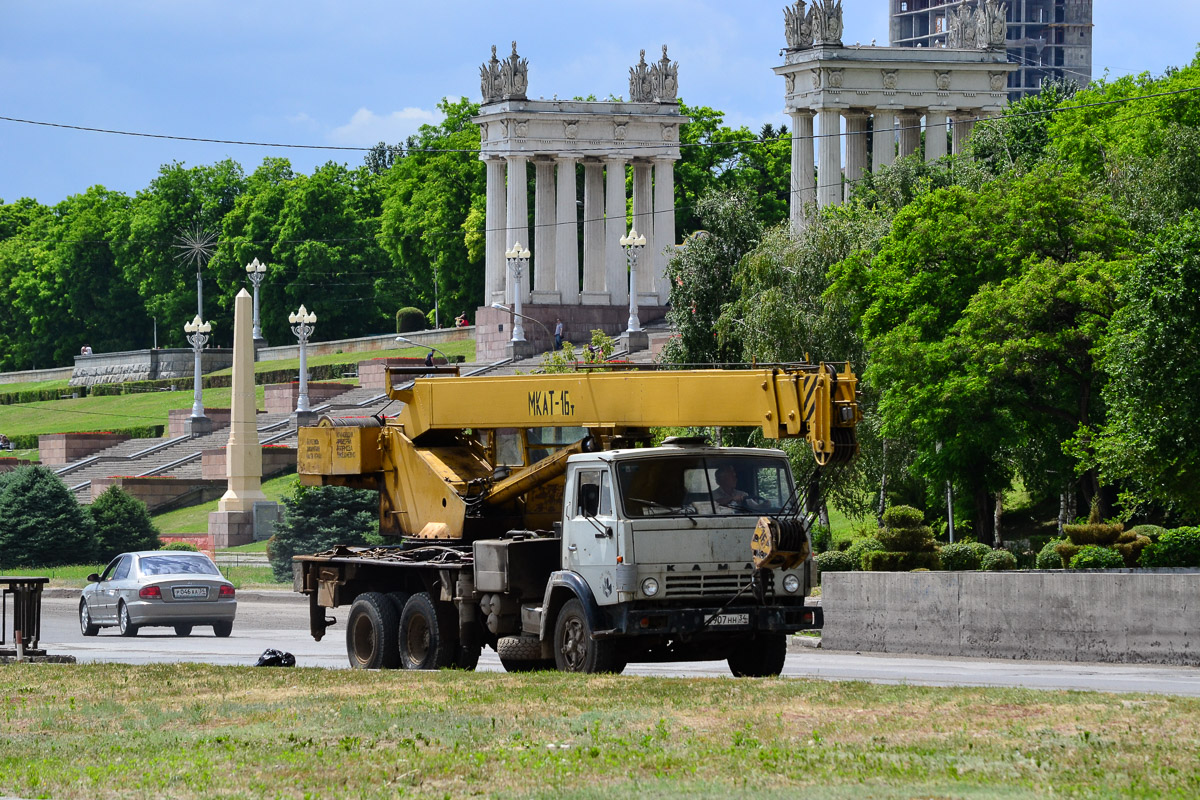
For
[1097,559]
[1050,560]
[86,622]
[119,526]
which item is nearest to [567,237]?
[119,526]

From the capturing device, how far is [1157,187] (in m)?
40.8

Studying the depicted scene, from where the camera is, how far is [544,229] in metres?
96.1

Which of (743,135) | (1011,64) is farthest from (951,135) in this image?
(743,135)

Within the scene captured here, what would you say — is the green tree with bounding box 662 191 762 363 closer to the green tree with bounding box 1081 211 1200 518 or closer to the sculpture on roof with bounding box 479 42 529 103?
the green tree with bounding box 1081 211 1200 518

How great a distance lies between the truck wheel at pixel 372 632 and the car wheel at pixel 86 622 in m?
10.9

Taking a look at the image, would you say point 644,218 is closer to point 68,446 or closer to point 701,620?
point 68,446

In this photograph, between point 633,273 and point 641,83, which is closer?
point 633,273

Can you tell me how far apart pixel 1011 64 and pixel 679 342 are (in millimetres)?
49408

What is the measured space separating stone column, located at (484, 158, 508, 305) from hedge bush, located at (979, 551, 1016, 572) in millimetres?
65599

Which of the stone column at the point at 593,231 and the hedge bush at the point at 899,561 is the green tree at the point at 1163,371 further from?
the stone column at the point at 593,231

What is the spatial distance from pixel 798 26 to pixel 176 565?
61060mm

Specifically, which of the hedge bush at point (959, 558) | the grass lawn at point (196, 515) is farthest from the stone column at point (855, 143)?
the hedge bush at point (959, 558)

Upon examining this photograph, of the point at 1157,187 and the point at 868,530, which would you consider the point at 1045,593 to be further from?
the point at 1157,187

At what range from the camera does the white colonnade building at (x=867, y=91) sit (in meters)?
83.6
